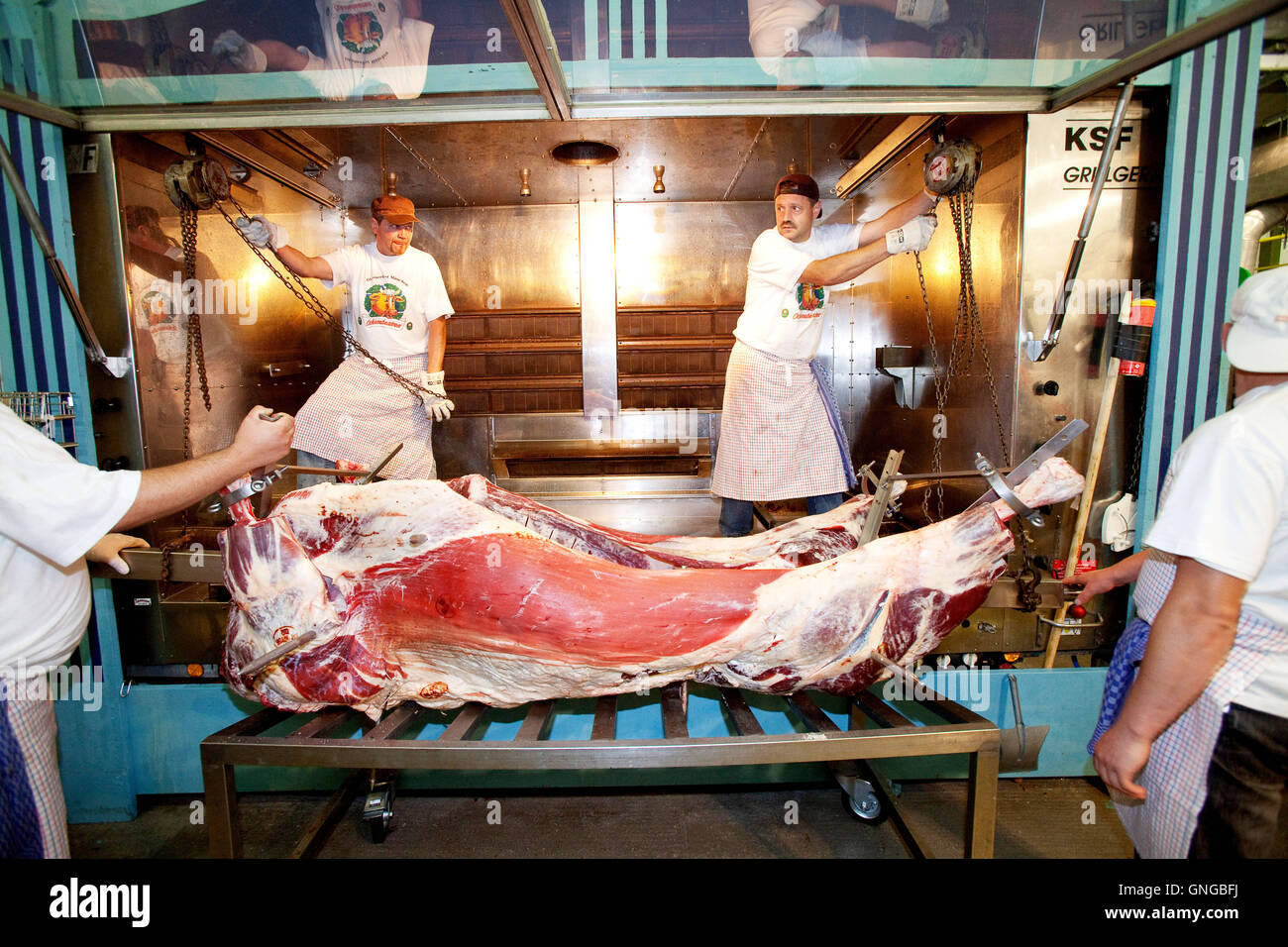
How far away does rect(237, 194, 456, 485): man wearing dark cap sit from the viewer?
376 cm

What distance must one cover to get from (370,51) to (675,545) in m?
2.08

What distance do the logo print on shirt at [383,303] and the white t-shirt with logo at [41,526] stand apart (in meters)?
2.33

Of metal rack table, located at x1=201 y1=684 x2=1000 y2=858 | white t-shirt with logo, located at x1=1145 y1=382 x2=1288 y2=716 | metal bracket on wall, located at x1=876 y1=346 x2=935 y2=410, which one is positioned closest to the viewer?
white t-shirt with logo, located at x1=1145 y1=382 x2=1288 y2=716

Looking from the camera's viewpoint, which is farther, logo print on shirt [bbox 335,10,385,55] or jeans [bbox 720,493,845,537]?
jeans [bbox 720,493,845,537]

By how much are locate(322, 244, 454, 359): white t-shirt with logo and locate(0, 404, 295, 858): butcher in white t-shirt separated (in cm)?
212

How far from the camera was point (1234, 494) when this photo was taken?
1.38 meters

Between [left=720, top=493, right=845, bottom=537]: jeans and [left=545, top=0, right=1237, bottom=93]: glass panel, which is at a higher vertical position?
[left=545, top=0, right=1237, bottom=93]: glass panel

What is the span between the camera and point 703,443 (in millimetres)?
5418

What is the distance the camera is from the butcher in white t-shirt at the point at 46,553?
5.08 ft

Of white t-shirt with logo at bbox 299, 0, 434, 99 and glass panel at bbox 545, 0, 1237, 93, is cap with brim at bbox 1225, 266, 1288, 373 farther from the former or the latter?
white t-shirt with logo at bbox 299, 0, 434, 99

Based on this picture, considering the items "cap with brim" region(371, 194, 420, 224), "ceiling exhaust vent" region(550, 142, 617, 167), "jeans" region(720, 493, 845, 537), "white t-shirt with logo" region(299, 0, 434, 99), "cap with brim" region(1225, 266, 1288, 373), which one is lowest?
"jeans" region(720, 493, 845, 537)

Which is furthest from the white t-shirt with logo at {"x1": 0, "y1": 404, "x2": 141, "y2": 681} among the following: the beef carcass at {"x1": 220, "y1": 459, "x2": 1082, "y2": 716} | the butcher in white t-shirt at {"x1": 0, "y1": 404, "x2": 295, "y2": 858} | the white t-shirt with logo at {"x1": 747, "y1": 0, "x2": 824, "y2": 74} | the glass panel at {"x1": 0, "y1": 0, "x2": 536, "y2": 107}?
the white t-shirt with logo at {"x1": 747, "y1": 0, "x2": 824, "y2": 74}
